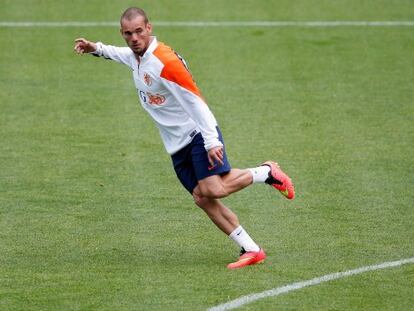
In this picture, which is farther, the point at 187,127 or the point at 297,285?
the point at 187,127

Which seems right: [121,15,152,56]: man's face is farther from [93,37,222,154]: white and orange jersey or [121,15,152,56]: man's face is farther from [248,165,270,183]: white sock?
[248,165,270,183]: white sock

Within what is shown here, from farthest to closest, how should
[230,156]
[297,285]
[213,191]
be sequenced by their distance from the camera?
[230,156], [213,191], [297,285]

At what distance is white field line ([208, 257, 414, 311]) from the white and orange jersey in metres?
1.29

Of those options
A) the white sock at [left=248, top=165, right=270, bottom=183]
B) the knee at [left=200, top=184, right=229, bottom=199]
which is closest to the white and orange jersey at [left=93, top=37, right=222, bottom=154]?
the knee at [left=200, top=184, right=229, bottom=199]

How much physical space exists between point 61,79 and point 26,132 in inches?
95.2

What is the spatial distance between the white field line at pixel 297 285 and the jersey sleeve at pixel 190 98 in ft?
4.22

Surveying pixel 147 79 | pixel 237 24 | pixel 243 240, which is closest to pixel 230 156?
pixel 243 240

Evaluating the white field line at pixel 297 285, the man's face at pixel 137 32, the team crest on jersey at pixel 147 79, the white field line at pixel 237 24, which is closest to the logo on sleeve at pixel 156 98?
the team crest on jersey at pixel 147 79

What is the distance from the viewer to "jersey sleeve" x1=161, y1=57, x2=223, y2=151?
32.1 ft

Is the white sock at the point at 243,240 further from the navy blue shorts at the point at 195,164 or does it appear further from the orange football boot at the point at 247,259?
the navy blue shorts at the point at 195,164

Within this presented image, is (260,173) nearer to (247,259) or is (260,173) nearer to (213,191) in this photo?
(213,191)

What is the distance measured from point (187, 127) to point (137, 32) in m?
0.89

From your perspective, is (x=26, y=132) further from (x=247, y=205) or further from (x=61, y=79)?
(x=247, y=205)

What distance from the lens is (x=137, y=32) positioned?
32.4ft
